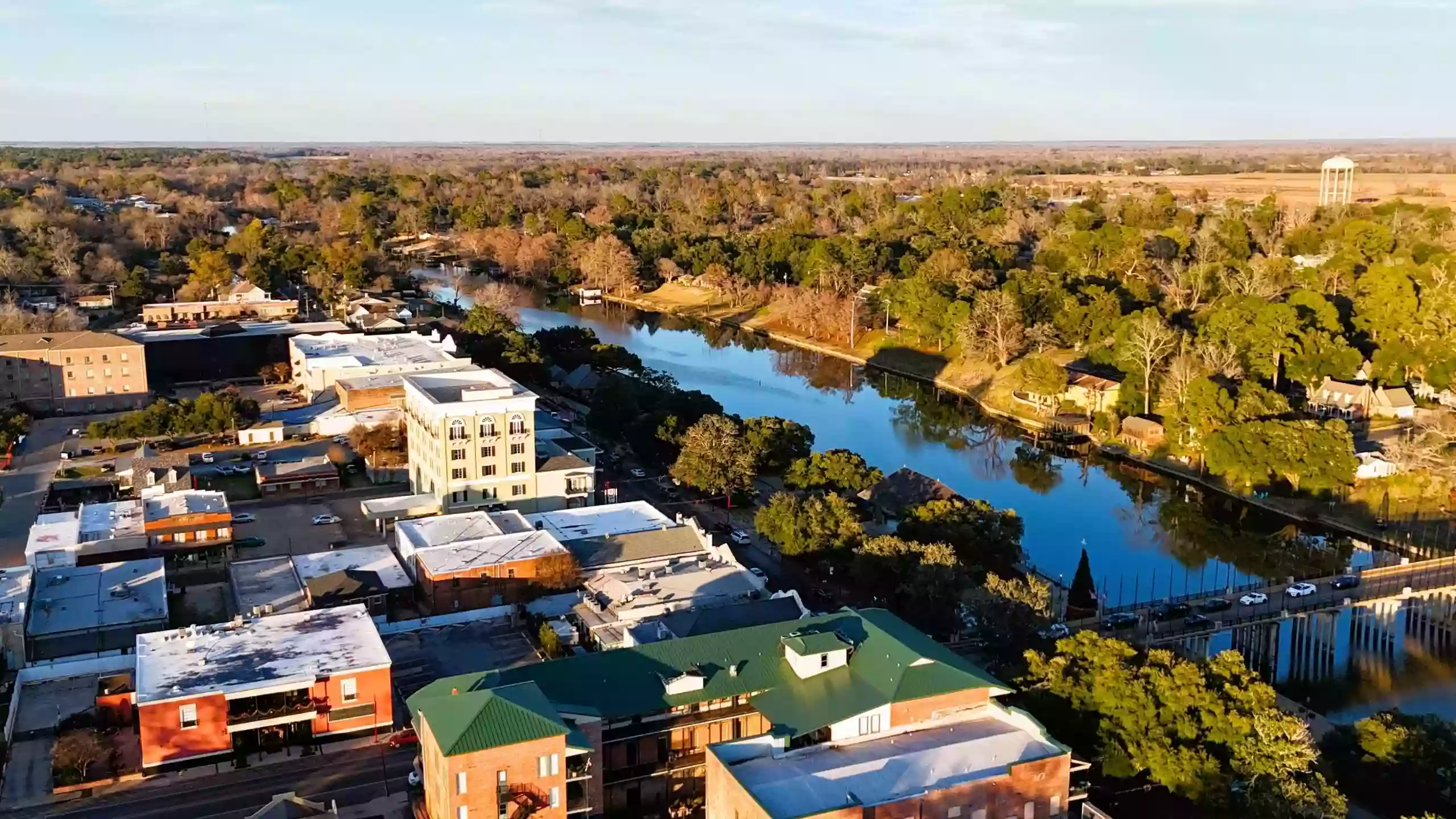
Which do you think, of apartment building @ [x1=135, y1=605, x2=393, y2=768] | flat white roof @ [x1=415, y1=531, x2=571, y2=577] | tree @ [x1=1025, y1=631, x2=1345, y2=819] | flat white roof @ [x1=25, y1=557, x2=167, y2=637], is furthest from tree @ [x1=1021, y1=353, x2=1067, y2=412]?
flat white roof @ [x1=25, y1=557, x2=167, y2=637]

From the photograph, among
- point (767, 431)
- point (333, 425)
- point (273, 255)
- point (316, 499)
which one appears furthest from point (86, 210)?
point (767, 431)

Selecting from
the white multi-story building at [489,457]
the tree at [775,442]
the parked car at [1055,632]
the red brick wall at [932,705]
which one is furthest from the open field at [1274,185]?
the red brick wall at [932,705]

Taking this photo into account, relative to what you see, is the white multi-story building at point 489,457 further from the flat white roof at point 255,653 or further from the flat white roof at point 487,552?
the flat white roof at point 255,653

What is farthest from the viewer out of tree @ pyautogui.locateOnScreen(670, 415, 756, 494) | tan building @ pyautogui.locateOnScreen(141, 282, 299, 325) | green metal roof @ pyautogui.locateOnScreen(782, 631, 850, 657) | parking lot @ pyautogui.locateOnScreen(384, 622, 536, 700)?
tan building @ pyautogui.locateOnScreen(141, 282, 299, 325)

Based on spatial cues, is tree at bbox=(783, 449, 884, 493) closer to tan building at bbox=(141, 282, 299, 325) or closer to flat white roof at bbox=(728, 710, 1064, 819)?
flat white roof at bbox=(728, 710, 1064, 819)

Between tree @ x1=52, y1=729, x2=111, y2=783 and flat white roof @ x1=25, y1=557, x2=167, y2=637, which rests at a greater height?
flat white roof @ x1=25, y1=557, x2=167, y2=637

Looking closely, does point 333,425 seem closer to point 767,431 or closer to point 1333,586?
point 767,431
